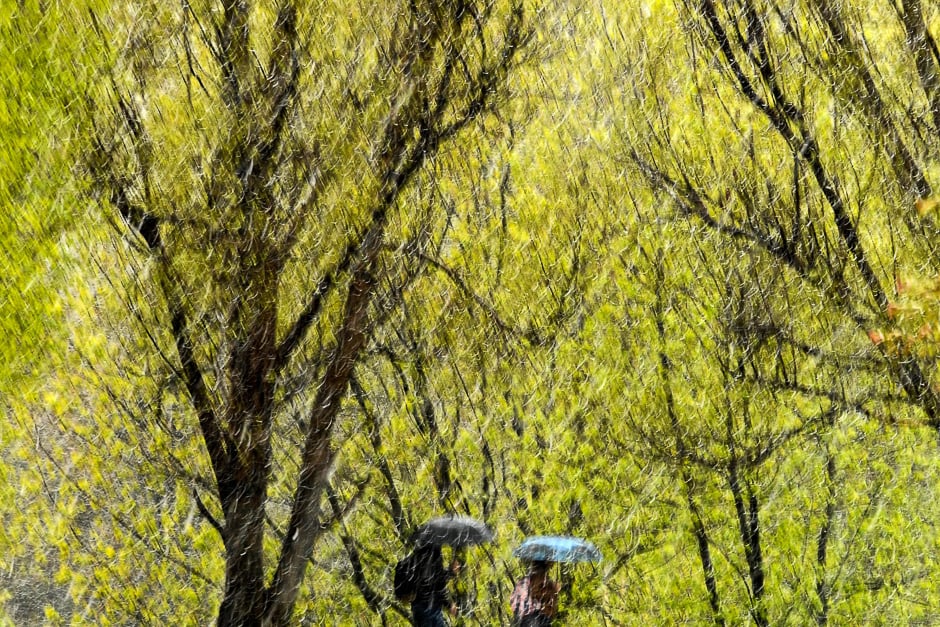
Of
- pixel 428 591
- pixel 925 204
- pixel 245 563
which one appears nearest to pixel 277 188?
pixel 245 563

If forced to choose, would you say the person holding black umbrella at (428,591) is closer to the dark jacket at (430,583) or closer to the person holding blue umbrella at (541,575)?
the dark jacket at (430,583)

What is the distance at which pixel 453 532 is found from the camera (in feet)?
4.76

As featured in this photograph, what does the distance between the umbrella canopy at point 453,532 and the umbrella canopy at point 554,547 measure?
68mm

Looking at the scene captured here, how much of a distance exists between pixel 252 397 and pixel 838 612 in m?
1.14

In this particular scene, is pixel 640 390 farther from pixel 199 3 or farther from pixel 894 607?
pixel 199 3

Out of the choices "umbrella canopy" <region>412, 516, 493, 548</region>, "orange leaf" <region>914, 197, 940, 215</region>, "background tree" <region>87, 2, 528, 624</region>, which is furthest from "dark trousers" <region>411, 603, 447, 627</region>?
"orange leaf" <region>914, 197, 940, 215</region>

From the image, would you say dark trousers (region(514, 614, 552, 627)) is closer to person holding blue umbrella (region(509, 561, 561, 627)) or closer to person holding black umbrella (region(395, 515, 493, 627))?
person holding blue umbrella (region(509, 561, 561, 627))

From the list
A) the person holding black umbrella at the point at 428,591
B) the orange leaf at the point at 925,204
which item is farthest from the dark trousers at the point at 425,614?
the orange leaf at the point at 925,204

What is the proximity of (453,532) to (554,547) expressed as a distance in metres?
0.19

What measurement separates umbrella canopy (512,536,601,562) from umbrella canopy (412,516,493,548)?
7 cm

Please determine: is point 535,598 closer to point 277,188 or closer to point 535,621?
point 535,621

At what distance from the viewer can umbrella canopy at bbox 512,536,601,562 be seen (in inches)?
56.7

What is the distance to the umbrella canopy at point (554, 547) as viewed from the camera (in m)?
1.44

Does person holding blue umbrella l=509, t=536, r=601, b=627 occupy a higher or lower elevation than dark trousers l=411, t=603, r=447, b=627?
higher
